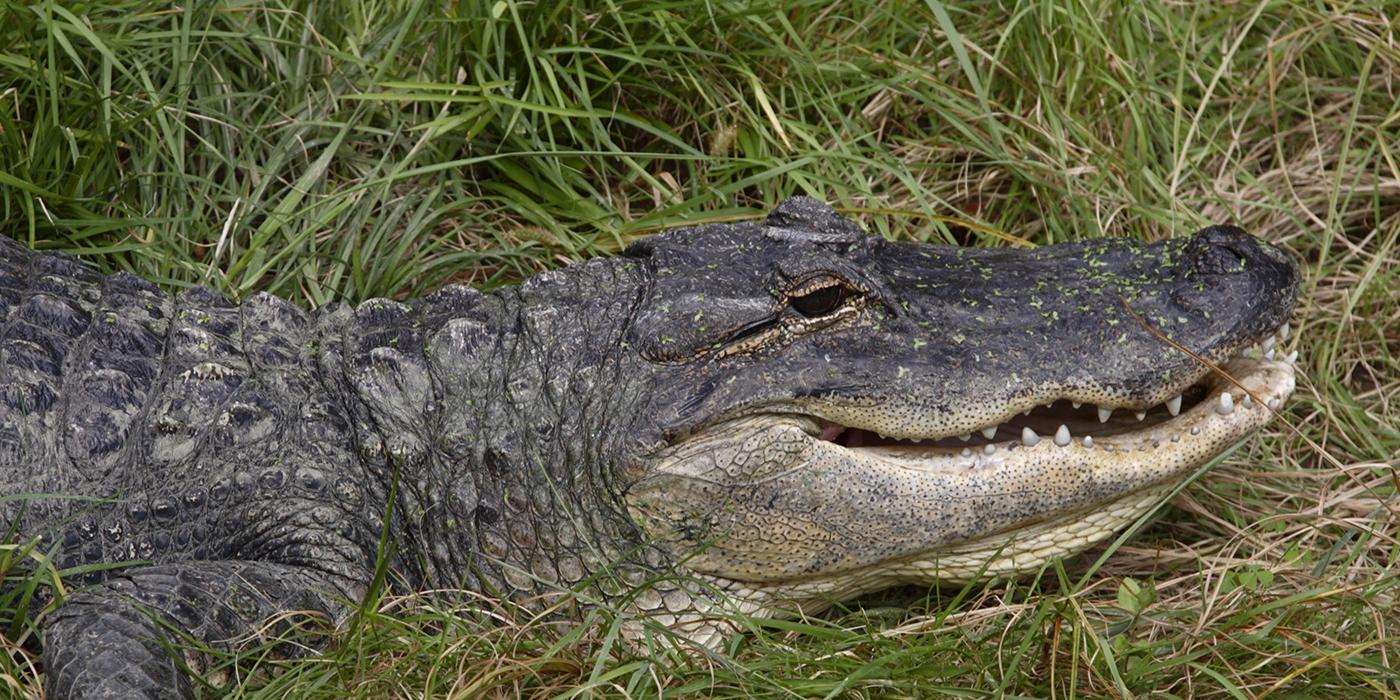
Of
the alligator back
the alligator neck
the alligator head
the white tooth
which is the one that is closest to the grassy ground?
the alligator head

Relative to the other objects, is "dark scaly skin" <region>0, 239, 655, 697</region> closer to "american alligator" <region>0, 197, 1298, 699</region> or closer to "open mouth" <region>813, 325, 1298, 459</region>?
"american alligator" <region>0, 197, 1298, 699</region>

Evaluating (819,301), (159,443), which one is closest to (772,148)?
A: (819,301)

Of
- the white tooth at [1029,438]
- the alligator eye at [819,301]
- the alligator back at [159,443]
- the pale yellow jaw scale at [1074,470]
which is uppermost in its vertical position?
the alligator eye at [819,301]

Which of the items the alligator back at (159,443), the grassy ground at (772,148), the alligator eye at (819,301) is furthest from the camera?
the grassy ground at (772,148)

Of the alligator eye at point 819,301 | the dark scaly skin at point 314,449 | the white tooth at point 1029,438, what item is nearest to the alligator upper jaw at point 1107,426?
the white tooth at point 1029,438

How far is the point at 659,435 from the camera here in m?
2.98

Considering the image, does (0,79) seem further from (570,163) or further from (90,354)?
(570,163)

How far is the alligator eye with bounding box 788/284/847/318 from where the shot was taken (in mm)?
3074

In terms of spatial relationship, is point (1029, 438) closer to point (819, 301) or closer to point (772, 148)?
point (819, 301)

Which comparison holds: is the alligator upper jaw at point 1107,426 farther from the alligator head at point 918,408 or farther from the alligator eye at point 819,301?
the alligator eye at point 819,301

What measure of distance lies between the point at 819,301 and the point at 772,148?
132 cm

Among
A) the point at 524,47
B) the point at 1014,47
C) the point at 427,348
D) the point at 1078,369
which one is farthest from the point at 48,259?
the point at 1014,47

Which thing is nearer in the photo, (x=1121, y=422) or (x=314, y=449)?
(x=314, y=449)

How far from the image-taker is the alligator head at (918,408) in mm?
2990
